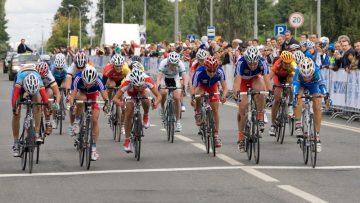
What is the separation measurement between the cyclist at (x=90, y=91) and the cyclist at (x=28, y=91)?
755 mm

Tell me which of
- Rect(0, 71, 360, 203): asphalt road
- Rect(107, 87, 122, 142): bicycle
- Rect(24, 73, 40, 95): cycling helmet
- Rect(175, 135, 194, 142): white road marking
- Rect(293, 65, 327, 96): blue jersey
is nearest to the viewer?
Rect(0, 71, 360, 203): asphalt road

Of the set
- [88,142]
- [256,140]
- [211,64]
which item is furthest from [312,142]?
[88,142]

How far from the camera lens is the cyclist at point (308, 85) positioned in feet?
48.9

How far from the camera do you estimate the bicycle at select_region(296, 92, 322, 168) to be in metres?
14.2

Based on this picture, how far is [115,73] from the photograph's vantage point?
19.3 m

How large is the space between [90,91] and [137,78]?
0.75m

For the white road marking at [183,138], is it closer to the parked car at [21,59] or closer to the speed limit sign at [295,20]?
the speed limit sign at [295,20]

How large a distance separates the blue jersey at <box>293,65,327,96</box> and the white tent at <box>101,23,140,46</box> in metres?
59.9

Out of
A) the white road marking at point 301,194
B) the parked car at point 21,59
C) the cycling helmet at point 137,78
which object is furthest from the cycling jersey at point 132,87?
the parked car at point 21,59

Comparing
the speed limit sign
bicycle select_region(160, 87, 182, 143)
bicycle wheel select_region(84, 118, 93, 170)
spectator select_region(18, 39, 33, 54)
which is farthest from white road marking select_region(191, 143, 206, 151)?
spectator select_region(18, 39, 33, 54)

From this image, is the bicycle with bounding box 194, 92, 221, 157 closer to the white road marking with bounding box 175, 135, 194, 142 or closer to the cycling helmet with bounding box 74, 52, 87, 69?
the cycling helmet with bounding box 74, 52, 87, 69

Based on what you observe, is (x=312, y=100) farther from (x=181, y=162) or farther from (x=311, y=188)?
(x=311, y=188)

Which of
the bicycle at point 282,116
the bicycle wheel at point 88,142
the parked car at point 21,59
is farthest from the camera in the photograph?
the parked car at point 21,59

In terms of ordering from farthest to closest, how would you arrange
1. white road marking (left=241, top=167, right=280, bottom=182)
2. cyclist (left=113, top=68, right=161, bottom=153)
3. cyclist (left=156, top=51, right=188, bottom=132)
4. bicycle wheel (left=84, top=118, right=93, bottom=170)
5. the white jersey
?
the white jersey → cyclist (left=156, top=51, right=188, bottom=132) → cyclist (left=113, top=68, right=161, bottom=153) → bicycle wheel (left=84, top=118, right=93, bottom=170) → white road marking (left=241, top=167, right=280, bottom=182)
